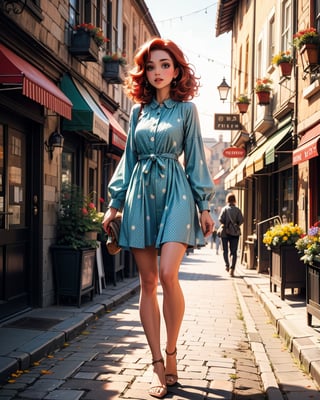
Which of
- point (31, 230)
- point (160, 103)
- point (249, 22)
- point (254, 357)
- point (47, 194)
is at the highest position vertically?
point (249, 22)

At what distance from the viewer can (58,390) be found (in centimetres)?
389

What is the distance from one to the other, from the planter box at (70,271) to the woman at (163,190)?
3574 mm

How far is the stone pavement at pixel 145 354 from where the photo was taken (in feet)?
12.9

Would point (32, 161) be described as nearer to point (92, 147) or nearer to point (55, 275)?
point (55, 275)

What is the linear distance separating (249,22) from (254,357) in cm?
1535

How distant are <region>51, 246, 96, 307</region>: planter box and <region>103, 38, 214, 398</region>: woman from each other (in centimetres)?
357

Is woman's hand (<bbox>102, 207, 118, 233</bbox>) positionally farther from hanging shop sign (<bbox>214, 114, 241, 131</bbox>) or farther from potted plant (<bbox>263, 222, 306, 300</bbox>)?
hanging shop sign (<bbox>214, 114, 241, 131</bbox>)

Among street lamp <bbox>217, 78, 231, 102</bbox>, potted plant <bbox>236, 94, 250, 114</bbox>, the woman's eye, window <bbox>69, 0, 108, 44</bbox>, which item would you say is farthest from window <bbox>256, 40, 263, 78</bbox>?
the woman's eye

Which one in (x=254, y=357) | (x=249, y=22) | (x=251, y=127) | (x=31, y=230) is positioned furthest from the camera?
(x=249, y=22)

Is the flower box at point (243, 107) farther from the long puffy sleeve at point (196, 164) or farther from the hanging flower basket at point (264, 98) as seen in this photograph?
the long puffy sleeve at point (196, 164)

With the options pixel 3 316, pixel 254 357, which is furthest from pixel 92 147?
pixel 254 357

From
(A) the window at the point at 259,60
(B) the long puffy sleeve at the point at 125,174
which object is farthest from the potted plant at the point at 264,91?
(B) the long puffy sleeve at the point at 125,174

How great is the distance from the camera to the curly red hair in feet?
12.9

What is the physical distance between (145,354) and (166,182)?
1.89 m
